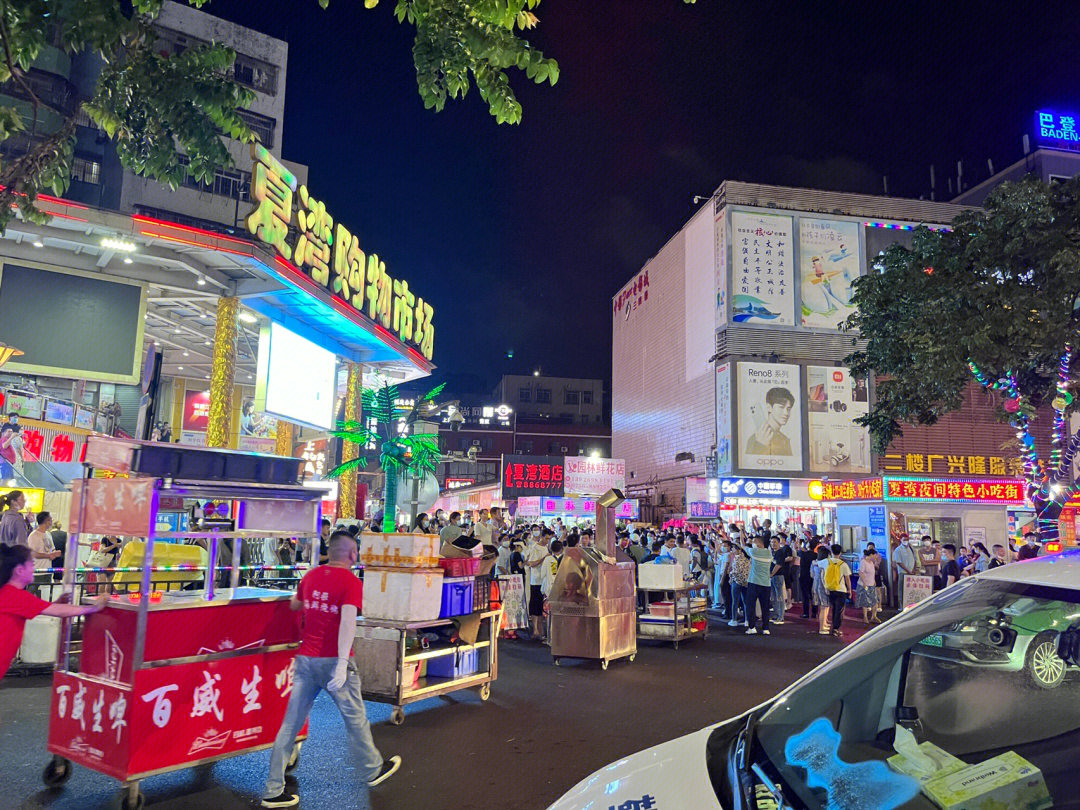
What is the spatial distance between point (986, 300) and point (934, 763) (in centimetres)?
1238

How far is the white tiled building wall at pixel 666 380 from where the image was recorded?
31.7 m

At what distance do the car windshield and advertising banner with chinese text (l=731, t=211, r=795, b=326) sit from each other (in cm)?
2647

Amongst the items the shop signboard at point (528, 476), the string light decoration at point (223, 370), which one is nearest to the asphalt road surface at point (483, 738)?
the string light decoration at point (223, 370)

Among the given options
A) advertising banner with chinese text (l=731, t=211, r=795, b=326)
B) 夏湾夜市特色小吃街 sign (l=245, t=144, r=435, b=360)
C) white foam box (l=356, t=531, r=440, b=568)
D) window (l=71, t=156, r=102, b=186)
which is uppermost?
window (l=71, t=156, r=102, b=186)

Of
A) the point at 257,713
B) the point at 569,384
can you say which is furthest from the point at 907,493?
the point at 569,384

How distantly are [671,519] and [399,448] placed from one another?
2403 centimetres

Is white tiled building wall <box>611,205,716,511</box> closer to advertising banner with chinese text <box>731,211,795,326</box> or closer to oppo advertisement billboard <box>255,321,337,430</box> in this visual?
advertising banner with chinese text <box>731,211,795,326</box>

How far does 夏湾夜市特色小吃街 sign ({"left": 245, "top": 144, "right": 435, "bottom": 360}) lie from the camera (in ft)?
46.1

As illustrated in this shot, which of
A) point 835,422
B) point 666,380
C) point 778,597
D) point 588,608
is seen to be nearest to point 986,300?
point 778,597

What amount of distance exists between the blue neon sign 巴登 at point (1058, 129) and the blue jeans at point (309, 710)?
139ft

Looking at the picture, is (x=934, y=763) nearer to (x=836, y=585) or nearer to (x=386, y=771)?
(x=386, y=771)

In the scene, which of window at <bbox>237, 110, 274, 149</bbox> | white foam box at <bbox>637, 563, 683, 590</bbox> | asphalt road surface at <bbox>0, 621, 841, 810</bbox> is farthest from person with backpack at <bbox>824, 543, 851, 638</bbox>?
window at <bbox>237, 110, 274, 149</bbox>

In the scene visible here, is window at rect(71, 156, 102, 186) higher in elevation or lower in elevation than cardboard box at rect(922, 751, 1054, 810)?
higher

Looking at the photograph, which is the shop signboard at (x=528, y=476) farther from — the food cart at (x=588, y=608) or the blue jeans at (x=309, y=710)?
the blue jeans at (x=309, y=710)
